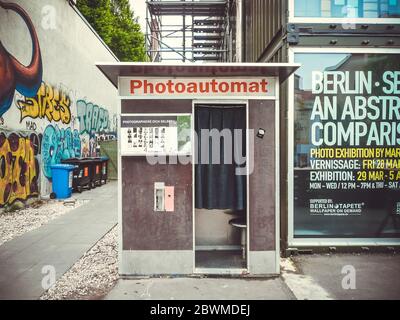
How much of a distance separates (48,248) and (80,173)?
272 inches

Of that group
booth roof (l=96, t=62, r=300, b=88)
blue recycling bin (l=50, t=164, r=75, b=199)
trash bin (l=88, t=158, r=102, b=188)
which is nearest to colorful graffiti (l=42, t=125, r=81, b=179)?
blue recycling bin (l=50, t=164, r=75, b=199)

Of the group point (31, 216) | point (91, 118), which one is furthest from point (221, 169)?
point (91, 118)

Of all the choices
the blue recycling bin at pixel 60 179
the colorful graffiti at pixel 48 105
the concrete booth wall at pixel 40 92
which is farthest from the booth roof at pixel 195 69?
the blue recycling bin at pixel 60 179

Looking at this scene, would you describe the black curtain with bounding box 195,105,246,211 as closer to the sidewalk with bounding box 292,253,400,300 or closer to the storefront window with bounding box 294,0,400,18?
the sidewalk with bounding box 292,253,400,300

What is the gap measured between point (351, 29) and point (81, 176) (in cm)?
1031

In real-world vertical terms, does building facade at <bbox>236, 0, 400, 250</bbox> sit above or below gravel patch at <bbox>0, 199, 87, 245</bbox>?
above

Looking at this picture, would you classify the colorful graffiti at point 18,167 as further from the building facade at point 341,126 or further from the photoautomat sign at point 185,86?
the building facade at point 341,126

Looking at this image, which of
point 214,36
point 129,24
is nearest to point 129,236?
point 214,36

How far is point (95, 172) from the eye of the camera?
14430 millimetres

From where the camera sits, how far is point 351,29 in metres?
5.95

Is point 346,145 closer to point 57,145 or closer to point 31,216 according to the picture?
point 31,216

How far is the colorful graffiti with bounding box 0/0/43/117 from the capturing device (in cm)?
924

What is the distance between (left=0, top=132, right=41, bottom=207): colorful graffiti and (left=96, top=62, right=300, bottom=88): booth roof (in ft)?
18.7

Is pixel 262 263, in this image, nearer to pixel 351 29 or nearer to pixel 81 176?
pixel 351 29
